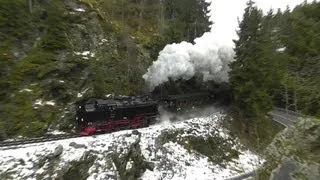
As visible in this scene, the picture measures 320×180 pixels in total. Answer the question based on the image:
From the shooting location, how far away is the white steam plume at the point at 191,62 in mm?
32625

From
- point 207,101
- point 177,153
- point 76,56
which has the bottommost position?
point 177,153

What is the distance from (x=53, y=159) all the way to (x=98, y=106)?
5850 millimetres

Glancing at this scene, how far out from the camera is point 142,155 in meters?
25.7

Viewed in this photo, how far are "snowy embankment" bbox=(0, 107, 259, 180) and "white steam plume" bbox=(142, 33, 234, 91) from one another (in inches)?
184

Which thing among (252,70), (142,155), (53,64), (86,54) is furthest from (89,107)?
(252,70)

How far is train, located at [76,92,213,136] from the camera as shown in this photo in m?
25.3

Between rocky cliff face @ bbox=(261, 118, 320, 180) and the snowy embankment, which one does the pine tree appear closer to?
the snowy embankment

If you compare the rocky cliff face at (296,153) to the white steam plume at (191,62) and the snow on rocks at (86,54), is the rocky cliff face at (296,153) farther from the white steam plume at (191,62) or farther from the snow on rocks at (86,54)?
the snow on rocks at (86,54)

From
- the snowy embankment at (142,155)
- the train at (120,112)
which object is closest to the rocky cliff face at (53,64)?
the train at (120,112)

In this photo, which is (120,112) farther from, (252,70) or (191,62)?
(252,70)

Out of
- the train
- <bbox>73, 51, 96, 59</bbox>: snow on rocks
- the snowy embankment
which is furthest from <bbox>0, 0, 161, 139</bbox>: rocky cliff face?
the snowy embankment

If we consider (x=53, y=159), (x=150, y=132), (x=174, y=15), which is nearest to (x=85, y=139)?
(x=53, y=159)

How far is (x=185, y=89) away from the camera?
35688mm

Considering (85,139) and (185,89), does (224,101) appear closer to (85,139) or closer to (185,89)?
(185,89)
